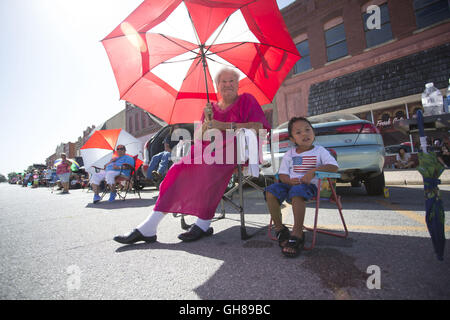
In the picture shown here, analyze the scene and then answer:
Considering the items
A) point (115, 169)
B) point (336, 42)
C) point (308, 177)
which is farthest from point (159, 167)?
point (336, 42)

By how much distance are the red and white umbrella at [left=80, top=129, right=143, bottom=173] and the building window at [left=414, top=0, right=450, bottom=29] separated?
14.1 meters

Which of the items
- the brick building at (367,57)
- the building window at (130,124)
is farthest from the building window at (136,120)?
the brick building at (367,57)

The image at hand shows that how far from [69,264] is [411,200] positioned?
182 inches

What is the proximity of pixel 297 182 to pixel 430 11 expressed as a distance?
14.2 metres

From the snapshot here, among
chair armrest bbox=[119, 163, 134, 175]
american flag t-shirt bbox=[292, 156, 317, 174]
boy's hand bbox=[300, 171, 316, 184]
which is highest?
chair armrest bbox=[119, 163, 134, 175]

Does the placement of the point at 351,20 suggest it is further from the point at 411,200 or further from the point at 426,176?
the point at 426,176

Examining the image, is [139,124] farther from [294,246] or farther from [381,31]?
[294,246]

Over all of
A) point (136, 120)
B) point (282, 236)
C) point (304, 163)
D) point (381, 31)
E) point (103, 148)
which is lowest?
point (282, 236)

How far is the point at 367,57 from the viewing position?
38.6ft

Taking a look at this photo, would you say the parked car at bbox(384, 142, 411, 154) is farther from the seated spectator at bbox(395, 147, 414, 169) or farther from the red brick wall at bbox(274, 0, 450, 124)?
the red brick wall at bbox(274, 0, 450, 124)

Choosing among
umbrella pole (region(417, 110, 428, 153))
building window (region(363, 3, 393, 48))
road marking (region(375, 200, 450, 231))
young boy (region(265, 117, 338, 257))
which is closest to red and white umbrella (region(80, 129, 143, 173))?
young boy (region(265, 117, 338, 257))

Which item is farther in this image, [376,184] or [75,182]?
[75,182]

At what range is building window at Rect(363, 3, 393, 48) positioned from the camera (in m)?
11.5
